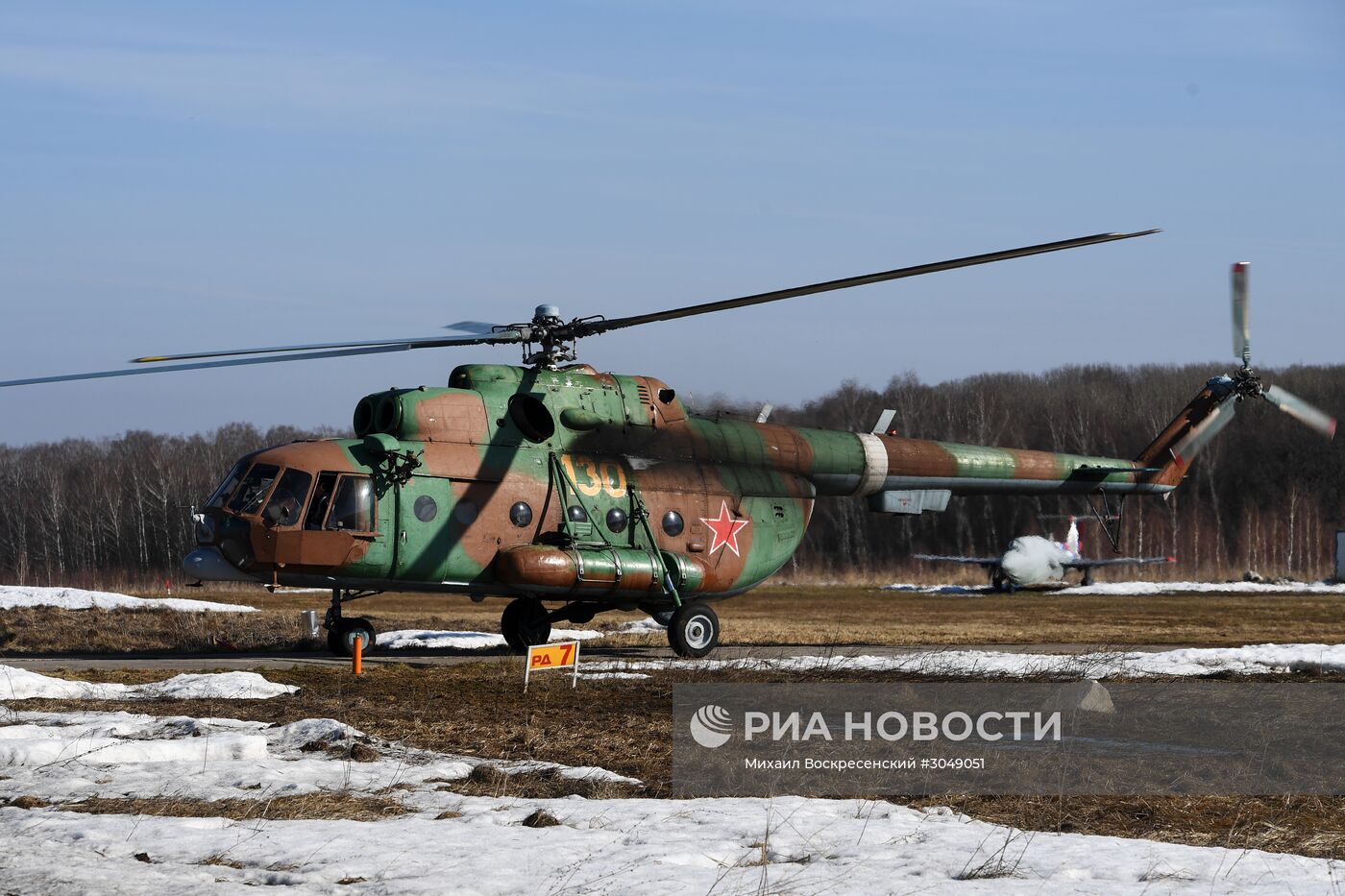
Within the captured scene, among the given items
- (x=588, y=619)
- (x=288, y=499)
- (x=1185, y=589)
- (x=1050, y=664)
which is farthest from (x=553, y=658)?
(x=1185, y=589)

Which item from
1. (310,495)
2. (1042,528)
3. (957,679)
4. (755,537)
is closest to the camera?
(957,679)

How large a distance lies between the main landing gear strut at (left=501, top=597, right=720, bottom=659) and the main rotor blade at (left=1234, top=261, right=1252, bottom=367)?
11.1 metres

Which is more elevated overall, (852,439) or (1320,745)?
(852,439)

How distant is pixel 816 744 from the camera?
38.2 feet

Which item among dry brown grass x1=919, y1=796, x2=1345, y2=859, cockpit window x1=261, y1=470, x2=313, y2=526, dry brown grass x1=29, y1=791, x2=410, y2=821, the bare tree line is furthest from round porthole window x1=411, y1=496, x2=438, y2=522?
the bare tree line

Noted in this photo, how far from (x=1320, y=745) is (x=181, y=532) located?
72.7 m

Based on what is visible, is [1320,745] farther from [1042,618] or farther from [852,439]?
[1042,618]

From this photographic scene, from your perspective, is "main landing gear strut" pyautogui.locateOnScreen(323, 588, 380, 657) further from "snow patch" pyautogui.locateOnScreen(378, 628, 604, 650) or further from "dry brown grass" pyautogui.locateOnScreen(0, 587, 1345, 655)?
"dry brown grass" pyautogui.locateOnScreen(0, 587, 1345, 655)

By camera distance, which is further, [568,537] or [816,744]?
[568,537]

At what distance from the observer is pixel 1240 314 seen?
24312 mm

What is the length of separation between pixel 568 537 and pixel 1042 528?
2362 inches

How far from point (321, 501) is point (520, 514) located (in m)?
2.79

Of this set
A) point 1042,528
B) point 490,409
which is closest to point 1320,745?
point 490,409

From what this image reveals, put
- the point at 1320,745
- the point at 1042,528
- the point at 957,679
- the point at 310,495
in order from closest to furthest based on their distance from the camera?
the point at 1320,745 < the point at 957,679 < the point at 310,495 < the point at 1042,528
